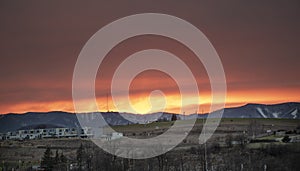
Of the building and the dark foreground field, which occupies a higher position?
the building

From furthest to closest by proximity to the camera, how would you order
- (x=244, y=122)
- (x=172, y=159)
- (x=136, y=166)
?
(x=244, y=122)
(x=172, y=159)
(x=136, y=166)

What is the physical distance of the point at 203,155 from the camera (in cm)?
5572

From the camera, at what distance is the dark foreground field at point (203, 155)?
149ft

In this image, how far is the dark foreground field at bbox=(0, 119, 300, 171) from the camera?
45375 mm

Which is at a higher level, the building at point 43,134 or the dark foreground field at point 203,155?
the building at point 43,134

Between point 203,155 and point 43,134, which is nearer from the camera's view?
point 203,155

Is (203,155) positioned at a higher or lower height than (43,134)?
lower

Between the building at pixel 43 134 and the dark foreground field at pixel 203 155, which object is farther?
the building at pixel 43 134

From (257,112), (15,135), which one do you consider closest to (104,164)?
(15,135)

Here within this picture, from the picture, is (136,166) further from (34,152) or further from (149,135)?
(149,135)

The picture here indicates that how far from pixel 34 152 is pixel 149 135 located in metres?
16.5

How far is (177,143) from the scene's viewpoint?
6369cm

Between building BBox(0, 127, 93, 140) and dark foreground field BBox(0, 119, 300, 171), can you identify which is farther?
building BBox(0, 127, 93, 140)

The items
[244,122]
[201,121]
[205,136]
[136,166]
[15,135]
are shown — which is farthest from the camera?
[15,135]
